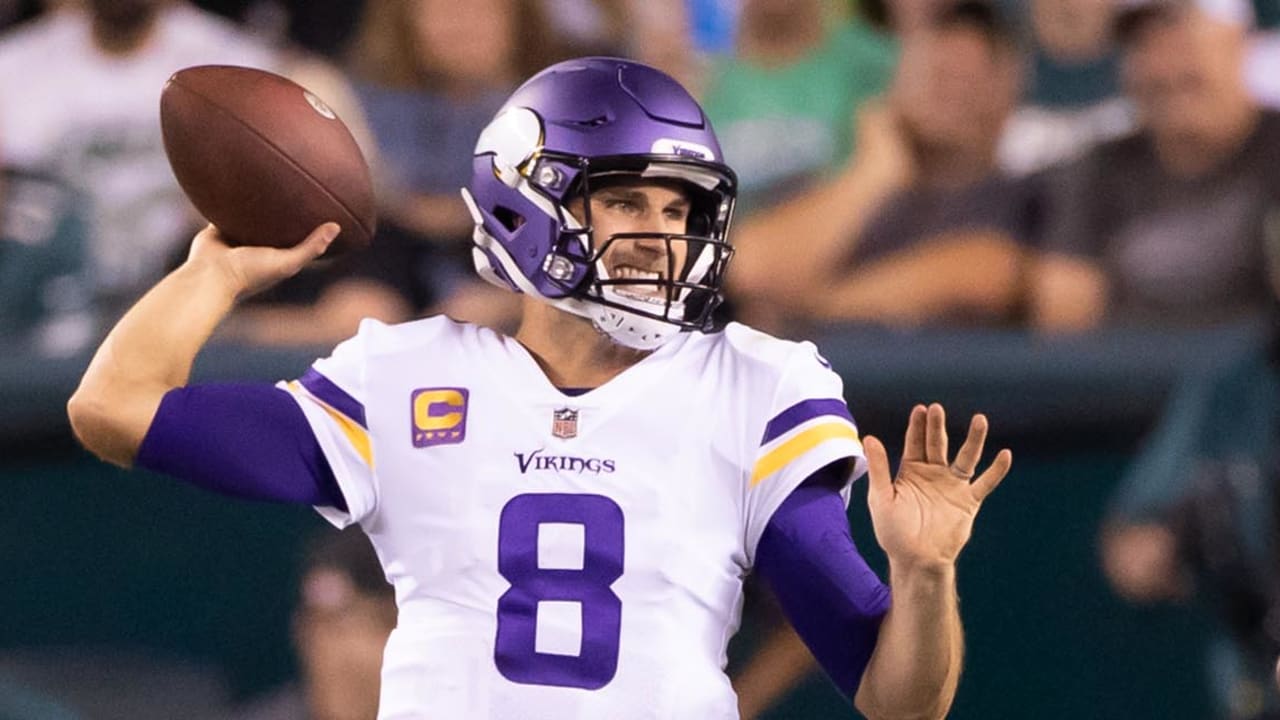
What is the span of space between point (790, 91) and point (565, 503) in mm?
3605

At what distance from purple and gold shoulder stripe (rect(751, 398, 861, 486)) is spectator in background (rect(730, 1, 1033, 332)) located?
2.85 metres

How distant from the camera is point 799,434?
3045 mm

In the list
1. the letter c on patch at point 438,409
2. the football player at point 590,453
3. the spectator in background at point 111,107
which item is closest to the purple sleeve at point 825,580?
the football player at point 590,453

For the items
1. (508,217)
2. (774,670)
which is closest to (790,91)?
(774,670)

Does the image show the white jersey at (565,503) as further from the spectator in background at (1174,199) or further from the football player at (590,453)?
the spectator in background at (1174,199)

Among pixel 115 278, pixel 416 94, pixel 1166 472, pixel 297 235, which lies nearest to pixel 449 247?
pixel 416 94

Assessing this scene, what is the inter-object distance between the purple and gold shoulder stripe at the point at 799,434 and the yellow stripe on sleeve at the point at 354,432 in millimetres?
593

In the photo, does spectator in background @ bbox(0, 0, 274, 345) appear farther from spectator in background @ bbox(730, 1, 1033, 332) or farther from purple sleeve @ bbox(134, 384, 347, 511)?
purple sleeve @ bbox(134, 384, 347, 511)

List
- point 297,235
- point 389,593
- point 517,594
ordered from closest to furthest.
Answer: point 517,594 → point 297,235 → point 389,593

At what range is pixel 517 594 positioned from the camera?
9.90ft

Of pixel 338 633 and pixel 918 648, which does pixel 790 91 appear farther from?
pixel 918 648

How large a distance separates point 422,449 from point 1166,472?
9.88ft

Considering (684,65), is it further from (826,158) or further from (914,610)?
(914,610)

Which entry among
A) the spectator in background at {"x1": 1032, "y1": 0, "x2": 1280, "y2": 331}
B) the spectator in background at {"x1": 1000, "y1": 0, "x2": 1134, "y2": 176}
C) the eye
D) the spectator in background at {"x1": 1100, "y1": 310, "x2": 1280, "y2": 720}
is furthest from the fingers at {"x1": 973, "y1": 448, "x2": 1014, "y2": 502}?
the spectator in background at {"x1": 1000, "y1": 0, "x2": 1134, "y2": 176}
